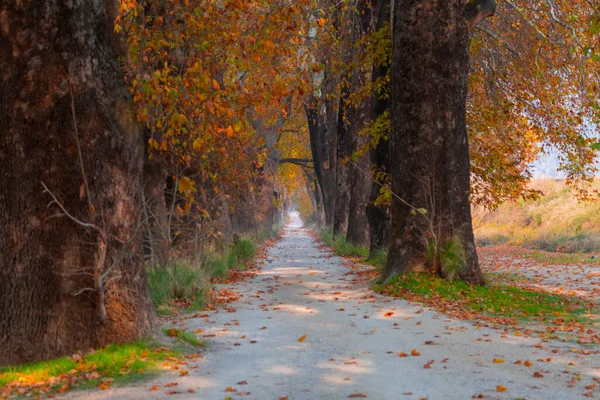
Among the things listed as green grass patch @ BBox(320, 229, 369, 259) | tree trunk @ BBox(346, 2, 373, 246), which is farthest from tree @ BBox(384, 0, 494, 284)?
green grass patch @ BBox(320, 229, 369, 259)

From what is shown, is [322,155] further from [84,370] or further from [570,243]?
[84,370]

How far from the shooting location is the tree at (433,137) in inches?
454

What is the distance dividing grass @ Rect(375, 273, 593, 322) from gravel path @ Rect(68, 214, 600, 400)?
0.69 meters

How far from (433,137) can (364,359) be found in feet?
19.3

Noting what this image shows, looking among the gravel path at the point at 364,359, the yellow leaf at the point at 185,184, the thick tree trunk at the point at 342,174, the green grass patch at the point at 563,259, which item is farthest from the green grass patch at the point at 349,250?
the yellow leaf at the point at 185,184

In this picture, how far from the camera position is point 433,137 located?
11.5 meters

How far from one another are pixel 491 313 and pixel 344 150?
43.4 feet

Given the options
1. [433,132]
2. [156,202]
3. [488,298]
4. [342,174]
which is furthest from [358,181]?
[488,298]

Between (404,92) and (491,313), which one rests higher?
(404,92)

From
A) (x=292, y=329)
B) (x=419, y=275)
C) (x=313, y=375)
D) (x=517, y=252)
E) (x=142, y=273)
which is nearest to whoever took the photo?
(x=313, y=375)

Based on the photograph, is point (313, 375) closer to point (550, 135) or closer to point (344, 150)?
point (550, 135)

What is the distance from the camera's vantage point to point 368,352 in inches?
274

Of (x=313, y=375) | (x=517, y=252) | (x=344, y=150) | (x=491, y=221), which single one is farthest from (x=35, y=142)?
(x=491, y=221)

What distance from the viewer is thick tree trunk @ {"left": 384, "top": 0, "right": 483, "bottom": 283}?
1154cm
